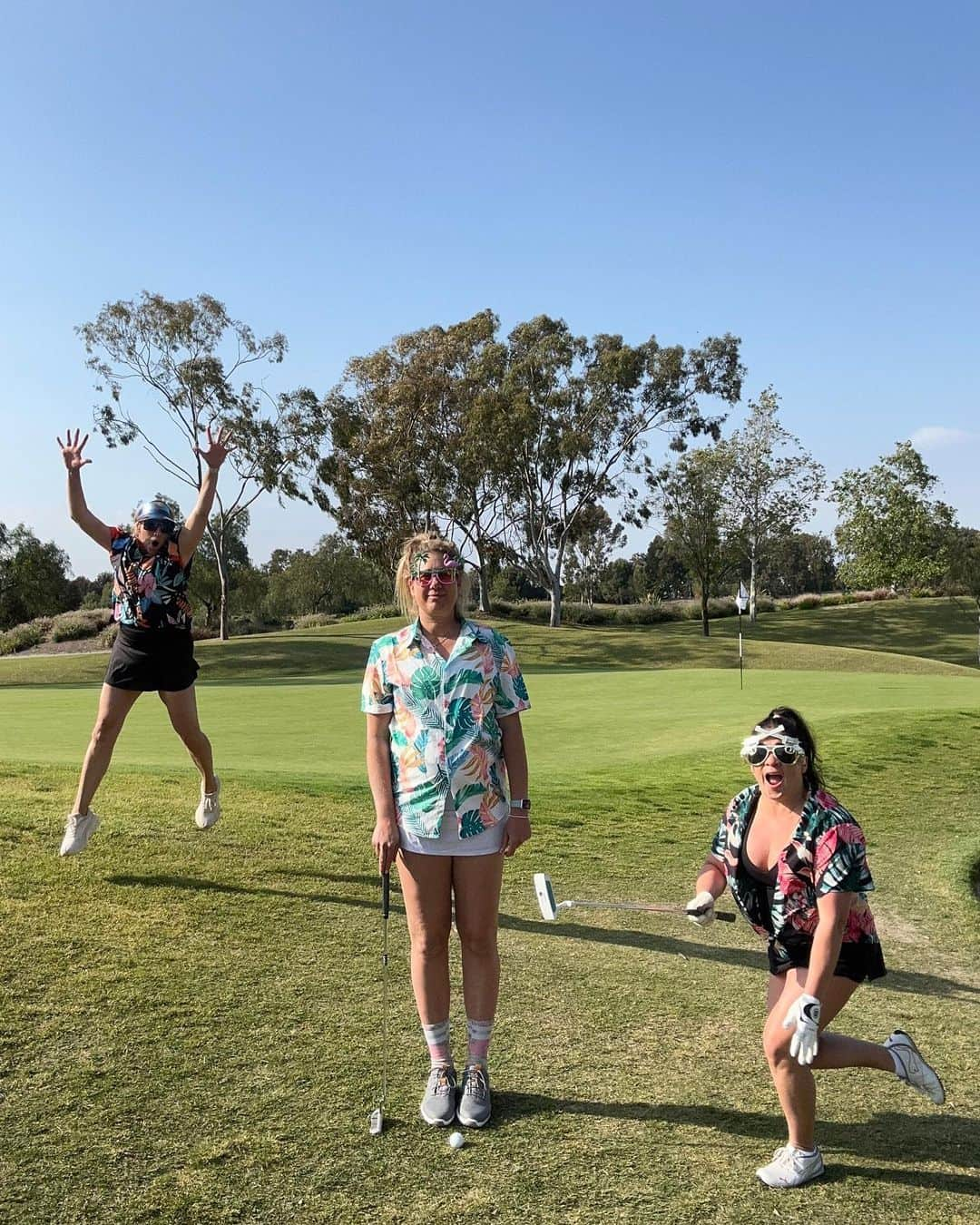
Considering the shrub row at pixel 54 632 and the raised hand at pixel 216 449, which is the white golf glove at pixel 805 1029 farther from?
the shrub row at pixel 54 632

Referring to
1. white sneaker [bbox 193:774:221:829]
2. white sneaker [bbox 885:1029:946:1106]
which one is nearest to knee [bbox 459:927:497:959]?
white sneaker [bbox 885:1029:946:1106]

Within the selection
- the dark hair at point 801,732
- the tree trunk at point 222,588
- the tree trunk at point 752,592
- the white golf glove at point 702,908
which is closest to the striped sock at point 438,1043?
the white golf glove at point 702,908

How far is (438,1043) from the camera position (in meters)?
4.16

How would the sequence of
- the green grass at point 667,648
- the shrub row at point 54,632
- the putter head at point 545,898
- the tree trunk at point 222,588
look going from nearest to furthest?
1. the putter head at point 545,898
2. the green grass at point 667,648
3. the tree trunk at point 222,588
4. the shrub row at point 54,632

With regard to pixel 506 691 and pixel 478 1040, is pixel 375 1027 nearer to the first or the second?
pixel 478 1040

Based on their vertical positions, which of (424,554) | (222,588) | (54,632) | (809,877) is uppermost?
(222,588)

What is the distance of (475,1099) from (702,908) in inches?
46.1

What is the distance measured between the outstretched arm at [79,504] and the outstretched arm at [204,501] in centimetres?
43

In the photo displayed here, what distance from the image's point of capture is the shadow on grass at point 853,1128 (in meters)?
3.61

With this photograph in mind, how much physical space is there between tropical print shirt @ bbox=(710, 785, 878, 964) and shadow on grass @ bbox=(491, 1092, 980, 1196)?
79cm

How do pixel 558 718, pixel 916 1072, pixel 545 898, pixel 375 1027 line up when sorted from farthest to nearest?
pixel 558 718 → pixel 375 1027 → pixel 545 898 → pixel 916 1072

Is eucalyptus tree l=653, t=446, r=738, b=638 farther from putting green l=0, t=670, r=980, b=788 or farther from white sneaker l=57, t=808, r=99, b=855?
white sneaker l=57, t=808, r=99, b=855

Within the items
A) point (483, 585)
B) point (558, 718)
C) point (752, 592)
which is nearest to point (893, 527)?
point (752, 592)

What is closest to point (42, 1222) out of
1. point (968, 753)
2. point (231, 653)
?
point (968, 753)
